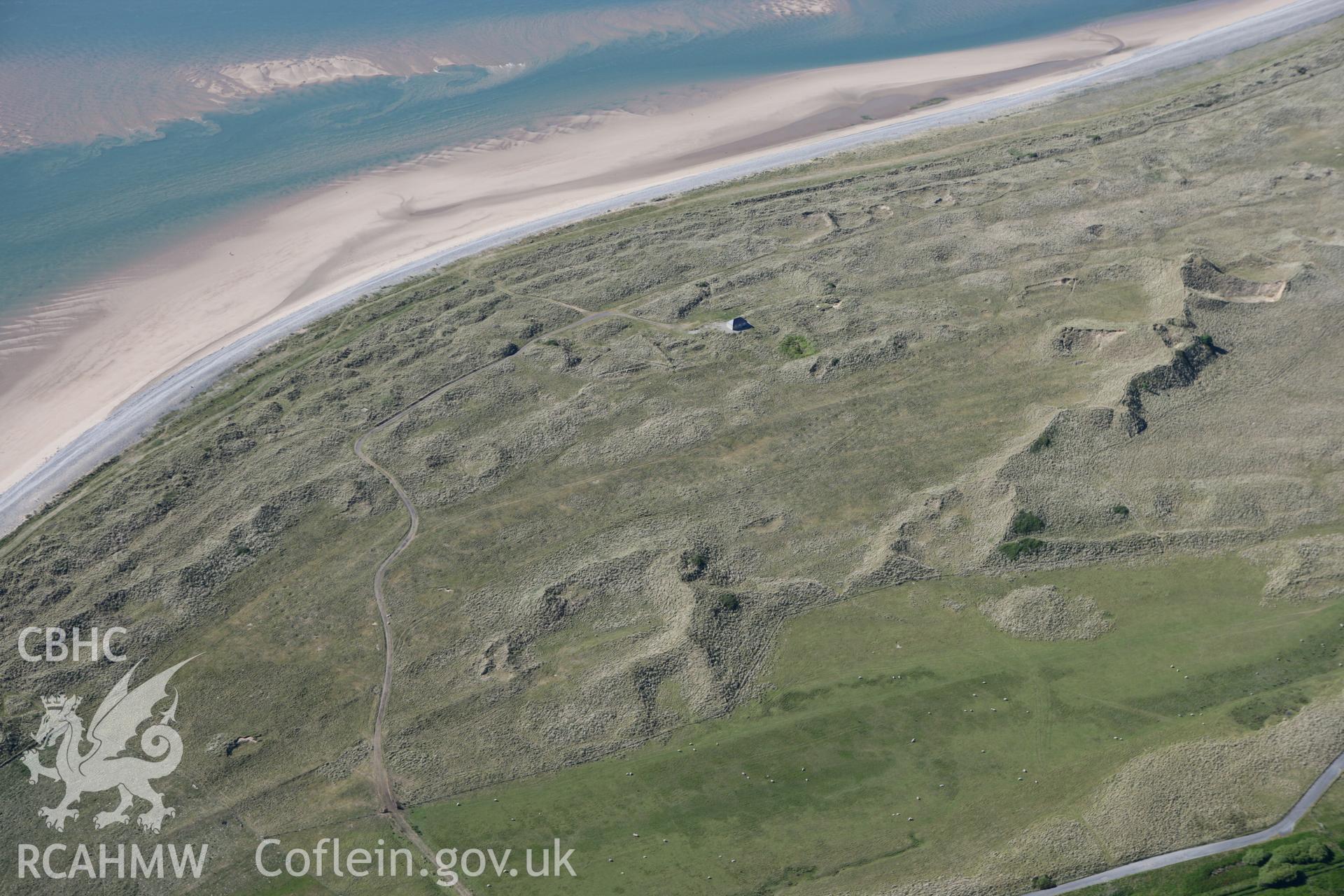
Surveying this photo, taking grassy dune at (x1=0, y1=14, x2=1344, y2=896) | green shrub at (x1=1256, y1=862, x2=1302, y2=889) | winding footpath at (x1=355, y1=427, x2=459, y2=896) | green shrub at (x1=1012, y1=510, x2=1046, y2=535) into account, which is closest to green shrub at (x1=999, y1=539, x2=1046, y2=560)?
grassy dune at (x1=0, y1=14, x2=1344, y2=896)

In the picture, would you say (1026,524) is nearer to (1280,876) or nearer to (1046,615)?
(1046,615)

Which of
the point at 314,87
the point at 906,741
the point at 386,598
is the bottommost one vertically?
the point at 906,741

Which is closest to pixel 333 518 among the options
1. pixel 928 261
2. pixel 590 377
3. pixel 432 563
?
pixel 432 563

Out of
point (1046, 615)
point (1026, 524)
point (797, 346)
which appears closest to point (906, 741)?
point (1046, 615)

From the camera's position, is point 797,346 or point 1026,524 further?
point 797,346

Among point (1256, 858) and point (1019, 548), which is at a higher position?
point (1019, 548)

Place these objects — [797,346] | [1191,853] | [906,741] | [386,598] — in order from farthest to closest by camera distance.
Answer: [797,346]
[386,598]
[906,741]
[1191,853]

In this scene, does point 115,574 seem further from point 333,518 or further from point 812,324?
point 812,324
